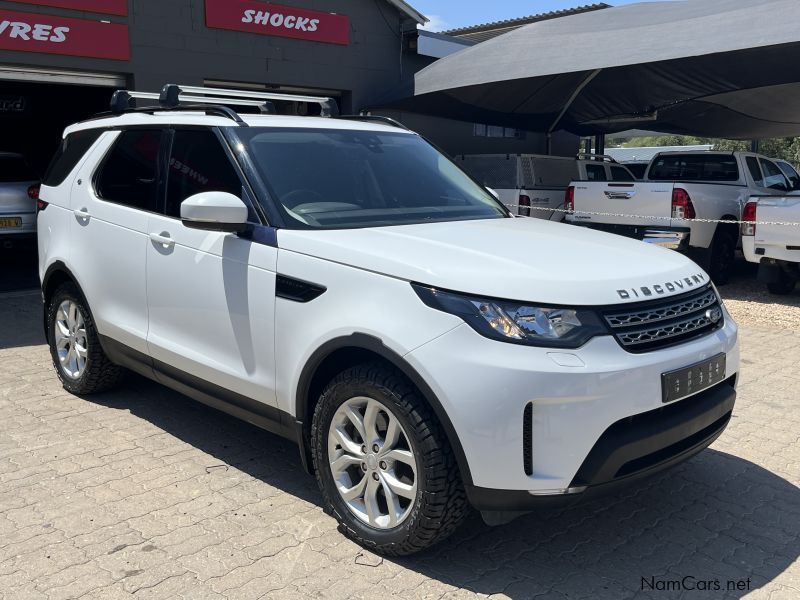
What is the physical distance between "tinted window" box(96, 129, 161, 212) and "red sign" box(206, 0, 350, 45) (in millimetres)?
7526

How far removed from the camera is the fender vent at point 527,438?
9.04ft

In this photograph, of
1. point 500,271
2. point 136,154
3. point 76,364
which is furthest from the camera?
point 76,364

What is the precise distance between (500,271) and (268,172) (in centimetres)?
141

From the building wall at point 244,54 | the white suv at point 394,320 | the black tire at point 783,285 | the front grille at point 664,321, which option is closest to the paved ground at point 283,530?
the white suv at point 394,320

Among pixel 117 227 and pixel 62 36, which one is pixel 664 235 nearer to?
pixel 117 227

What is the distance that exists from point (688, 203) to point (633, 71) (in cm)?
293

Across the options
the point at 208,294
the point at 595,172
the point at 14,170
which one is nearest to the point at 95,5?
the point at 14,170

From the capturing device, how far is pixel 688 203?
32.6 ft

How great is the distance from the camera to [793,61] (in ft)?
33.3

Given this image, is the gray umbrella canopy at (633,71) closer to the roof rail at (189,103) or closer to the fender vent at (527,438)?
the roof rail at (189,103)

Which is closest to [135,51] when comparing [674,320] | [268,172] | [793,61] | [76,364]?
[76,364]

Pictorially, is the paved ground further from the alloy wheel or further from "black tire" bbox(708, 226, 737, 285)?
"black tire" bbox(708, 226, 737, 285)

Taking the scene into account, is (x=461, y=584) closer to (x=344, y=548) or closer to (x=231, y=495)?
(x=344, y=548)

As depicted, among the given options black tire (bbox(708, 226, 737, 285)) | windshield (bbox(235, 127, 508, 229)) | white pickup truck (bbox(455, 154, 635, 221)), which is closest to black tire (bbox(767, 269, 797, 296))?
black tire (bbox(708, 226, 737, 285))
